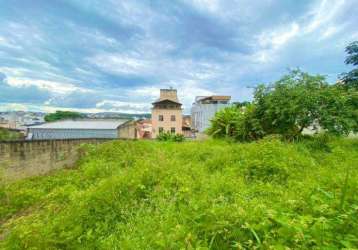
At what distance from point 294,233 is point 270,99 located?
6738 mm

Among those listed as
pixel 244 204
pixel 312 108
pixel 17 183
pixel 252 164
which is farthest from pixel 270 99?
pixel 17 183

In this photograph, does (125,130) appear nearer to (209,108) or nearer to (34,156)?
(34,156)

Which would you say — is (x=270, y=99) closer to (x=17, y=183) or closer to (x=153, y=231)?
(x=153, y=231)

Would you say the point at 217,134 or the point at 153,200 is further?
the point at 217,134

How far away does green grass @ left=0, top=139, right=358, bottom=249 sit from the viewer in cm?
140

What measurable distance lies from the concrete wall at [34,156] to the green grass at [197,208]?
42 centimetres

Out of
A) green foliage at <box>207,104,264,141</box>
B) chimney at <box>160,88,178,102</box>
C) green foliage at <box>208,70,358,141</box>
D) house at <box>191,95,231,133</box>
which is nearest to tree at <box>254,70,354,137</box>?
green foliage at <box>208,70,358,141</box>

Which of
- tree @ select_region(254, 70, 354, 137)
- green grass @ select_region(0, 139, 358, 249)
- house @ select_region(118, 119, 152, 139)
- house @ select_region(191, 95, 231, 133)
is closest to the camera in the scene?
green grass @ select_region(0, 139, 358, 249)

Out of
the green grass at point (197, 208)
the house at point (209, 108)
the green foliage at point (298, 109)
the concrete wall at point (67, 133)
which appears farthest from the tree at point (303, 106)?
the house at point (209, 108)

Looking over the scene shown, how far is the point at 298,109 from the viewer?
6406 millimetres

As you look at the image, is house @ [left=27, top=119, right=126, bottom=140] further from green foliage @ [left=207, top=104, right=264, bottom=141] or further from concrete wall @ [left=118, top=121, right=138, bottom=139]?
green foliage @ [left=207, top=104, right=264, bottom=141]

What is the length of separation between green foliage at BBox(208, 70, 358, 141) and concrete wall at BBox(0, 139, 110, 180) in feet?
22.1

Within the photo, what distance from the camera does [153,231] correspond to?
1813mm

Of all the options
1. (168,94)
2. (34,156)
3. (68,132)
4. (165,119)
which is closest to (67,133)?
(68,132)
